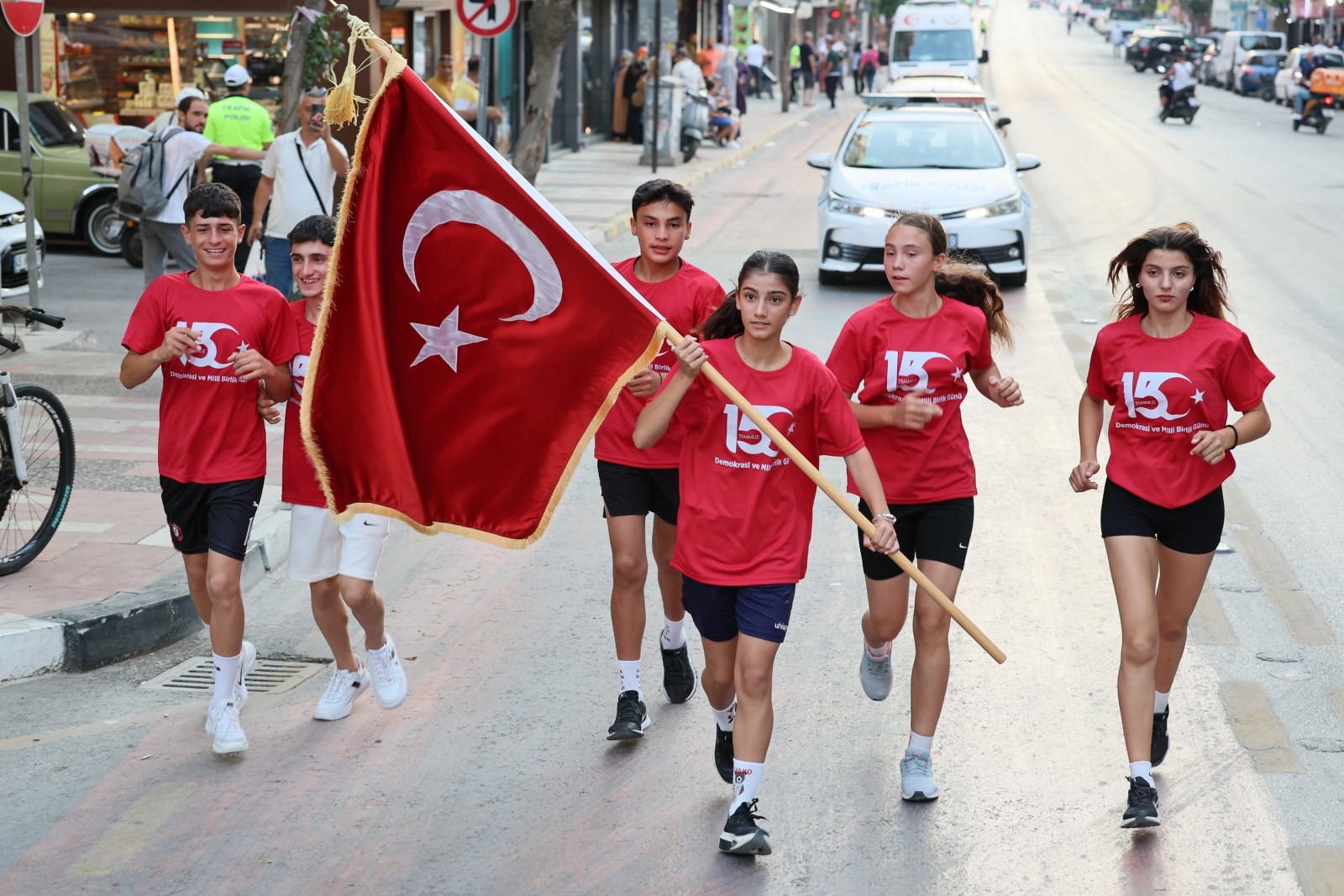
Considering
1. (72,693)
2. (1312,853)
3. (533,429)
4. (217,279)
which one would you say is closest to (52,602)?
(72,693)

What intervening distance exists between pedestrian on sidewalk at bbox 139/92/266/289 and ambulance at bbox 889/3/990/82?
3451cm

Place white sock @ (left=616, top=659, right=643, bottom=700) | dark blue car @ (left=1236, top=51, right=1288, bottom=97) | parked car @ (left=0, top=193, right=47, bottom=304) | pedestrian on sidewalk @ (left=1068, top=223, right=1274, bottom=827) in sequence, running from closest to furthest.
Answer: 1. pedestrian on sidewalk @ (left=1068, top=223, right=1274, bottom=827)
2. white sock @ (left=616, top=659, right=643, bottom=700)
3. parked car @ (left=0, top=193, right=47, bottom=304)
4. dark blue car @ (left=1236, top=51, right=1288, bottom=97)

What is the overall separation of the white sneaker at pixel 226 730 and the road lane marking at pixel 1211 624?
143 inches

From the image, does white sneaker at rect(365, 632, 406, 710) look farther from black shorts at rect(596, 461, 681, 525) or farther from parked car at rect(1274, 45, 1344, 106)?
parked car at rect(1274, 45, 1344, 106)

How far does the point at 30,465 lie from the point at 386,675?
2567 mm

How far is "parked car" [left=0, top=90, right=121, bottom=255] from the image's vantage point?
1706 centimetres

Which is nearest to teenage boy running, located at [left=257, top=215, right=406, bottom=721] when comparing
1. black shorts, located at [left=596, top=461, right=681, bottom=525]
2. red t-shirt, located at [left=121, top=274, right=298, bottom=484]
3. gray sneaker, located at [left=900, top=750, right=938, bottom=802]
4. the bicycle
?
red t-shirt, located at [left=121, top=274, right=298, bottom=484]

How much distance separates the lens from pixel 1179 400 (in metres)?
4.80

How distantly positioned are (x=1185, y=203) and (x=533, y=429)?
19922 millimetres

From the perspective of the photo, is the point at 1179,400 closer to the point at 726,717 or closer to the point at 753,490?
the point at 753,490

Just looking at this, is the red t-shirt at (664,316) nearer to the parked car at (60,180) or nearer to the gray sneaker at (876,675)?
the gray sneaker at (876,675)

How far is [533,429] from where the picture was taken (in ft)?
16.3

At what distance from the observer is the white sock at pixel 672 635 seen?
5.70 meters

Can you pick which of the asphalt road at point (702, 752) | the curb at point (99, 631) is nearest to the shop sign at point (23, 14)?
the asphalt road at point (702, 752)
